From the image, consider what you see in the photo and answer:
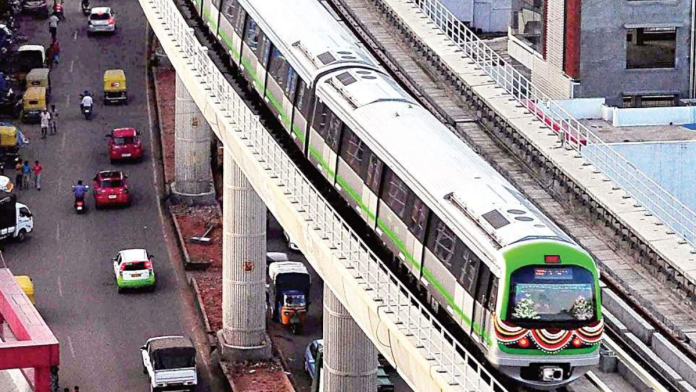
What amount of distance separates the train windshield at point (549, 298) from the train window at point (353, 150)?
9.75 metres

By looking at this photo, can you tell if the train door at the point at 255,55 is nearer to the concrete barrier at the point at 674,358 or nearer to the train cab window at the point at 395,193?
the train cab window at the point at 395,193

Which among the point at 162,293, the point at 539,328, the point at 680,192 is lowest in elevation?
the point at 162,293

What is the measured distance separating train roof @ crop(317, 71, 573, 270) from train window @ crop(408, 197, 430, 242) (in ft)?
0.76

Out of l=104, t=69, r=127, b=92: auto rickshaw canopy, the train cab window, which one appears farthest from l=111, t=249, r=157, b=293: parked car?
l=104, t=69, r=127, b=92: auto rickshaw canopy

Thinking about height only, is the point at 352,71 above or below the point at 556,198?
above

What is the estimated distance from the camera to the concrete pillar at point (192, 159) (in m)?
80.6

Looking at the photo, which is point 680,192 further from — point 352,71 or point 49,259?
point 49,259

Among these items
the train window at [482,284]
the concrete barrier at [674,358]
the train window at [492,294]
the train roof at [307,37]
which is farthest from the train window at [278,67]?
the train window at [492,294]

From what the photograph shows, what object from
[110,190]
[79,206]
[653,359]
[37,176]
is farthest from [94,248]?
[653,359]

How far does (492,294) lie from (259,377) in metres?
24.1

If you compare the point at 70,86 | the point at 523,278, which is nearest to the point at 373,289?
the point at 523,278

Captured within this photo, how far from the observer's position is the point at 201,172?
81.1 m

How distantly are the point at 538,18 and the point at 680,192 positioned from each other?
1526cm

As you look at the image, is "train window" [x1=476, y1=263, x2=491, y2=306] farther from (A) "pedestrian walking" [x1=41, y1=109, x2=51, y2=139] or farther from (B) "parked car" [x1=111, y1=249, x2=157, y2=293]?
(A) "pedestrian walking" [x1=41, y1=109, x2=51, y2=139]
